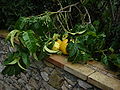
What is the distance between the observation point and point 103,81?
1.32 meters

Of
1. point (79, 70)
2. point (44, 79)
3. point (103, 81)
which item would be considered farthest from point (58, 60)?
point (103, 81)

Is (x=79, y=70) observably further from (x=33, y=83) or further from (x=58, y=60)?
(x=33, y=83)

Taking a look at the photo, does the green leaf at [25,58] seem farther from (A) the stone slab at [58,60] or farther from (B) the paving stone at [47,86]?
(B) the paving stone at [47,86]

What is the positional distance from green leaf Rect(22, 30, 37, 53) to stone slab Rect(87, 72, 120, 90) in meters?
0.48

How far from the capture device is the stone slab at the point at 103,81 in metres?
1.26

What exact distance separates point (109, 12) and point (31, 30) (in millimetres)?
773

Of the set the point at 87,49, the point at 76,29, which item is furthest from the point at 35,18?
the point at 87,49

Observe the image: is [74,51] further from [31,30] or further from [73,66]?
[31,30]

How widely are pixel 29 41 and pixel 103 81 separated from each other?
62cm

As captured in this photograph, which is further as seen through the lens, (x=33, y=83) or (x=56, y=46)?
(x=33, y=83)

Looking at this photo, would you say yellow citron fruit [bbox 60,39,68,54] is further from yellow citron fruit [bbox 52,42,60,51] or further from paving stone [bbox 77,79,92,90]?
paving stone [bbox 77,79,92,90]

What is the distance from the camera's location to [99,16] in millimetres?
2016

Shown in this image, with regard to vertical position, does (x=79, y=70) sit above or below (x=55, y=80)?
above

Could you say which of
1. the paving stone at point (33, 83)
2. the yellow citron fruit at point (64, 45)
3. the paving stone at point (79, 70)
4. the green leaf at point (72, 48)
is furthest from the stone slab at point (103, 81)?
the paving stone at point (33, 83)
